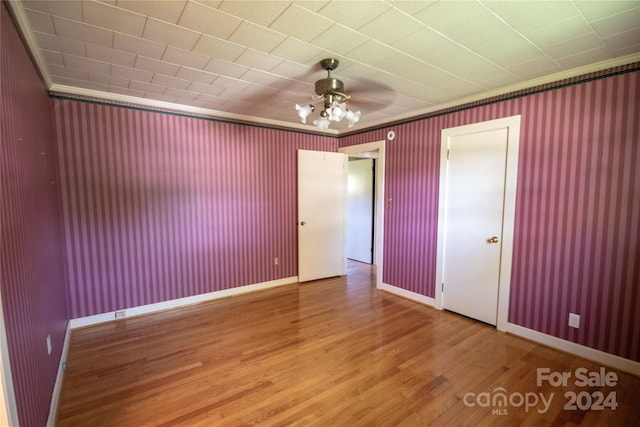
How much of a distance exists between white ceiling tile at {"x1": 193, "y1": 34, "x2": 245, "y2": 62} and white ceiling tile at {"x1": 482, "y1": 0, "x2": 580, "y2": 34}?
5.24ft

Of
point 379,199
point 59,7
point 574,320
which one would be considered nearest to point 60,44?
point 59,7

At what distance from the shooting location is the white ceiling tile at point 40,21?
1638 mm

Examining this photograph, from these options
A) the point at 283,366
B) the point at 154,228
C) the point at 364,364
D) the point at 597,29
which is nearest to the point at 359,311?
the point at 364,364

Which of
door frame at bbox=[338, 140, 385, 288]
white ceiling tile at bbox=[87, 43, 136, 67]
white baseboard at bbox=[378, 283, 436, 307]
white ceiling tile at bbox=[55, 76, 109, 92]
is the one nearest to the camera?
white ceiling tile at bbox=[87, 43, 136, 67]

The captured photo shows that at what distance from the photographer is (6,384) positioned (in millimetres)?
1146

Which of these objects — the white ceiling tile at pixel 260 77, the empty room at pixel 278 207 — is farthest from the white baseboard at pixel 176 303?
the white ceiling tile at pixel 260 77

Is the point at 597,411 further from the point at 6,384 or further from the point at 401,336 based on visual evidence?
the point at 6,384

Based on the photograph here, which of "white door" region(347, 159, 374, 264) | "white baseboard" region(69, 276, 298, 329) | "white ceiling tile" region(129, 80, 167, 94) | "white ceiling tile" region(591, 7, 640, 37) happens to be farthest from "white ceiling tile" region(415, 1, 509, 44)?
"white door" region(347, 159, 374, 264)

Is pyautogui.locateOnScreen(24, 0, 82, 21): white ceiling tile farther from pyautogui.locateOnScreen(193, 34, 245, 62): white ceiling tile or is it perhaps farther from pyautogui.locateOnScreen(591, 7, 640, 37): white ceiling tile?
pyautogui.locateOnScreen(591, 7, 640, 37): white ceiling tile

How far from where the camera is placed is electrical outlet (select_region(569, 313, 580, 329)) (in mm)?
2488

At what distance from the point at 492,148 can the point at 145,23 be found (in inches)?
124

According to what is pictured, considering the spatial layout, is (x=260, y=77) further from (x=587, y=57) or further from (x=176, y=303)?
(x=176, y=303)

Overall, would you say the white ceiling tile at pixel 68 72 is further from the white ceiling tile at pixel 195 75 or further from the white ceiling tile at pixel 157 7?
the white ceiling tile at pixel 157 7

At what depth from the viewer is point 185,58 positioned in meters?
2.23
